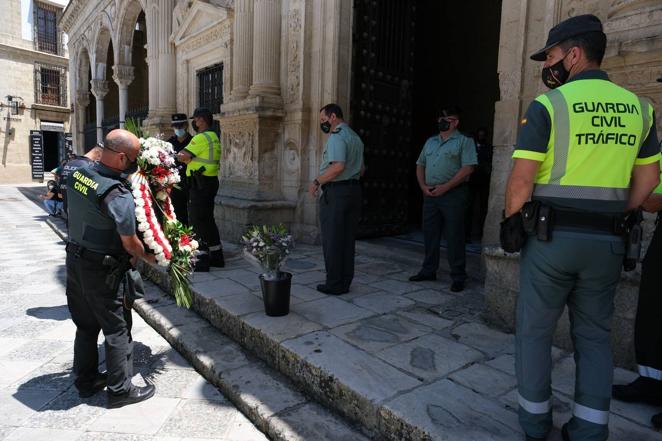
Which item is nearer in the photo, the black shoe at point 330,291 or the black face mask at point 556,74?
the black face mask at point 556,74

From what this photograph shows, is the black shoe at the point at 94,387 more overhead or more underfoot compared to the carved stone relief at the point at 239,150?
more underfoot

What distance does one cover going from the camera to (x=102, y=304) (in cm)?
270

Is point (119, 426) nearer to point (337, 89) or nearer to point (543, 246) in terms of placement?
point (543, 246)

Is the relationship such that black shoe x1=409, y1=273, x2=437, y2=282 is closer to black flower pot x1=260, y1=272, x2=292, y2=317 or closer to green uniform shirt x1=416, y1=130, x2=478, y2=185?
green uniform shirt x1=416, y1=130, x2=478, y2=185

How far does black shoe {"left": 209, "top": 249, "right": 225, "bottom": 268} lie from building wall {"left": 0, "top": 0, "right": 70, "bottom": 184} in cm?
2488

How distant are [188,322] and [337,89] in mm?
3726

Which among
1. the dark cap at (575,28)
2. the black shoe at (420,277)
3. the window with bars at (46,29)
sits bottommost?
the black shoe at (420,277)

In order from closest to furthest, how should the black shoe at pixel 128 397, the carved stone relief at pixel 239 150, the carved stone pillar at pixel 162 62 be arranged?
the black shoe at pixel 128 397
the carved stone relief at pixel 239 150
the carved stone pillar at pixel 162 62

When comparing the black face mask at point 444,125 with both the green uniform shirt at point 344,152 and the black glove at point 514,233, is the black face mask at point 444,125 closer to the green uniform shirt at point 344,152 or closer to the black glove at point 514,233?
the green uniform shirt at point 344,152

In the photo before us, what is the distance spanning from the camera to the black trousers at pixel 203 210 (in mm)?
5148

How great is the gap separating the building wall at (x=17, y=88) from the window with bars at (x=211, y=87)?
20.9 meters

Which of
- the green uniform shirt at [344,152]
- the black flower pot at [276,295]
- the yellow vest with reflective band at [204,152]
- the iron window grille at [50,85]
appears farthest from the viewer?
the iron window grille at [50,85]

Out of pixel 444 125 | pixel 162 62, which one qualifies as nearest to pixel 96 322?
pixel 444 125

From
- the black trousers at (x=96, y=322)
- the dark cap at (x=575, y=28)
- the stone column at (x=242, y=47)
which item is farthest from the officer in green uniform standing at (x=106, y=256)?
the stone column at (x=242, y=47)
